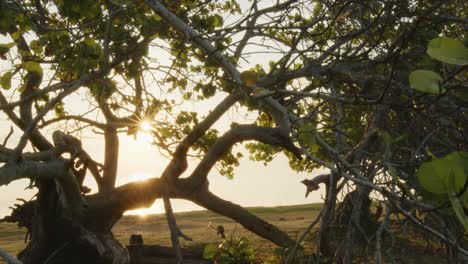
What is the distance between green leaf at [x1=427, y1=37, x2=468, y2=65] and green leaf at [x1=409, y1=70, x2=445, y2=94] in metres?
0.08

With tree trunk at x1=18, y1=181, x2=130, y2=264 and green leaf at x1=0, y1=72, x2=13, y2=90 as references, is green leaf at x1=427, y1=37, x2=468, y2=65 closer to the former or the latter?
green leaf at x1=0, y1=72, x2=13, y2=90

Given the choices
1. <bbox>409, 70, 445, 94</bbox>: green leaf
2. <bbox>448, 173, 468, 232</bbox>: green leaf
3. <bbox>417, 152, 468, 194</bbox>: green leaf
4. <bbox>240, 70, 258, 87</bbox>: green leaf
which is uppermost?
<bbox>240, 70, 258, 87</bbox>: green leaf

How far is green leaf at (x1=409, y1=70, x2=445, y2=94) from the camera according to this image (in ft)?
2.68

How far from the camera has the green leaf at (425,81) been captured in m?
0.82

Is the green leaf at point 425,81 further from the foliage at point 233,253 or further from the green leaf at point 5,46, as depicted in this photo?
the foliage at point 233,253

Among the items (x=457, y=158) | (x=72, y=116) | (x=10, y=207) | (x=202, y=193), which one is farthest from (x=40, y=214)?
(x=457, y=158)

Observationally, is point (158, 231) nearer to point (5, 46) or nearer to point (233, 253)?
point (233, 253)

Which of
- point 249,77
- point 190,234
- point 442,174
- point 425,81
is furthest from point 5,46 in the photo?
point 190,234

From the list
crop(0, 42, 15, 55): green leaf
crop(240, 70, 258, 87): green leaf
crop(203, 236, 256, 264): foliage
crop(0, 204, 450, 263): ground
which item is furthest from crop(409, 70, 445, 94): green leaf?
crop(0, 204, 450, 263): ground

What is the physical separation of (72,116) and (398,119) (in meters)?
4.94

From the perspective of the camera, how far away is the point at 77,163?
8086 millimetres

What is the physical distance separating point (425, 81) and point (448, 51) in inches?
3.6

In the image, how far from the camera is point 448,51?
74cm

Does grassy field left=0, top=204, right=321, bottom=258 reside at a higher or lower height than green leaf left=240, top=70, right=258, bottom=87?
lower
